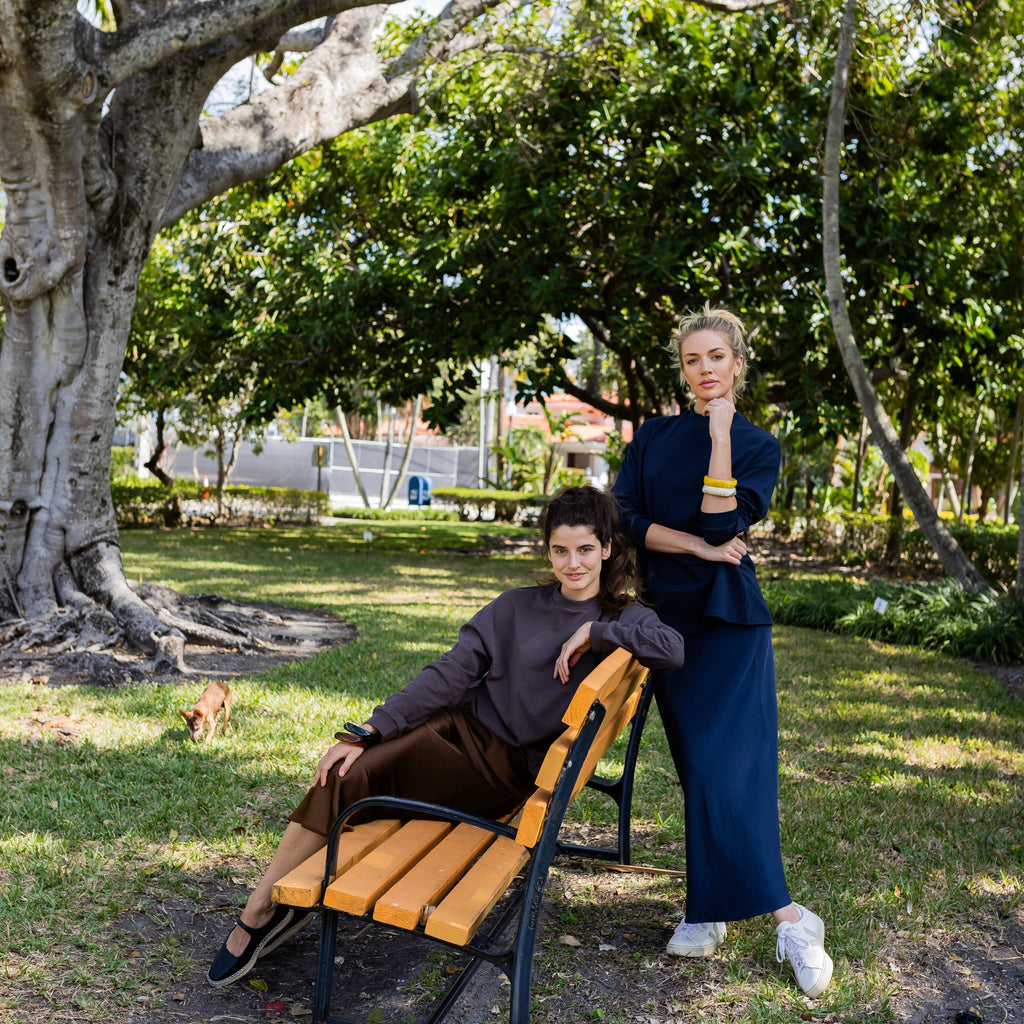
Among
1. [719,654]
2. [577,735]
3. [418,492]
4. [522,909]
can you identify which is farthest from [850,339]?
[418,492]

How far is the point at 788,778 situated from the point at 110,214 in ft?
19.5

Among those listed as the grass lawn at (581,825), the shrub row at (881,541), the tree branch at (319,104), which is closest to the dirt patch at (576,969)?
the grass lawn at (581,825)

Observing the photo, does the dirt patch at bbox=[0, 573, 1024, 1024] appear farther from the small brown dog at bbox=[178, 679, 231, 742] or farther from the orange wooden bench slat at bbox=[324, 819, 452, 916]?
the small brown dog at bbox=[178, 679, 231, 742]

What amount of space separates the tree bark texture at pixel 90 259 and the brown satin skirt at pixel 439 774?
12.7ft

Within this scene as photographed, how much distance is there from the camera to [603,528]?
2996mm

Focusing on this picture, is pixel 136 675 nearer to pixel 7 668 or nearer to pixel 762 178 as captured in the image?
pixel 7 668

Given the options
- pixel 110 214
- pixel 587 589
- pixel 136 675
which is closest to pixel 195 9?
pixel 110 214

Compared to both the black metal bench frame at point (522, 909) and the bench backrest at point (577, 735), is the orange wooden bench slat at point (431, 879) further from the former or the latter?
the bench backrest at point (577, 735)

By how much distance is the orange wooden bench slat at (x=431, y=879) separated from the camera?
7.38ft

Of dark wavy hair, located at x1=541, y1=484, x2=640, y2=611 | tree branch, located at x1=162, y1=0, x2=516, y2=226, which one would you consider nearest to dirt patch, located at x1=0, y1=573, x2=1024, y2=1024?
dark wavy hair, located at x1=541, y1=484, x2=640, y2=611

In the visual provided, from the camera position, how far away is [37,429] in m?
7.01

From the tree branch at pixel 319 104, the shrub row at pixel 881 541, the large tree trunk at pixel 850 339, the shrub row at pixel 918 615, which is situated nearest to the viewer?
the tree branch at pixel 319 104

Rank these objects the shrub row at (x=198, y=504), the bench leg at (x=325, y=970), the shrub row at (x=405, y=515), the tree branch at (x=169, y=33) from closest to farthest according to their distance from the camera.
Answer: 1. the bench leg at (x=325, y=970)
2. the tree branch at (x=169, y=33)
3. the shrub row at (x=198, y=504)
4. the shrub row at (x=405, y=515)

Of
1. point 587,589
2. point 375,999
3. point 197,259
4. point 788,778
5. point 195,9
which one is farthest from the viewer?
point 197,259
